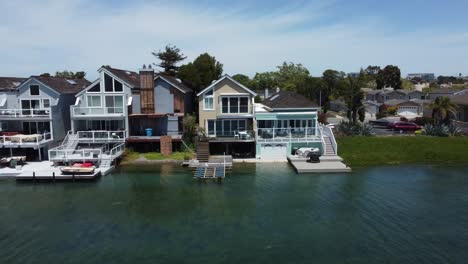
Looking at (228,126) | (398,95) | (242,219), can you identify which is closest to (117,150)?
(228,126)

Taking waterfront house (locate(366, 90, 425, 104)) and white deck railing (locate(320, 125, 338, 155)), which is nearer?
white deck railing (locate(320, 125, 338, 155))

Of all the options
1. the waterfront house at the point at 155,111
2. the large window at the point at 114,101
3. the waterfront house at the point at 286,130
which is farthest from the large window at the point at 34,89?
the waterfront house at the point at 286,130

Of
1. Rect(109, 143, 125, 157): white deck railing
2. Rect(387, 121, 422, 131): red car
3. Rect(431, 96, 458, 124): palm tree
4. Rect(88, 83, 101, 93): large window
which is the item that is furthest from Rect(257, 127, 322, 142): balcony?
Rect(431, 96, 458, 124): palm tree

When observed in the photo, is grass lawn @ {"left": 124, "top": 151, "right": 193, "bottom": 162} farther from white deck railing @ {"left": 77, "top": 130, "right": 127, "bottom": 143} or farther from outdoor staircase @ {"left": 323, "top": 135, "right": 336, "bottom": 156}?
outdoor staircase @ {"left": 323, "top": 135, "right": 336, "bottom": 156}

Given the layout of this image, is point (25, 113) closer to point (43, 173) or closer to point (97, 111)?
point (97, 111)

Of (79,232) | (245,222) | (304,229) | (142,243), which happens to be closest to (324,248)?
(304,229)

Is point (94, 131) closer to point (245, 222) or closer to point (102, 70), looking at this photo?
point (102, 70)

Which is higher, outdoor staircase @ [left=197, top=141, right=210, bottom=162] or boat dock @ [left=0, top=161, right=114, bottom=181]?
outdoor staircase @ [left=197, top=141, right=210, bottom=162]

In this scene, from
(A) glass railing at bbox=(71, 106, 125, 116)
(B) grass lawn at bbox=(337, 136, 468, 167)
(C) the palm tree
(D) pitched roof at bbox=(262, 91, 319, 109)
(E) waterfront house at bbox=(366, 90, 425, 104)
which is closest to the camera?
(B) grass lawn at bbox=(337, 136, 468, 167)
